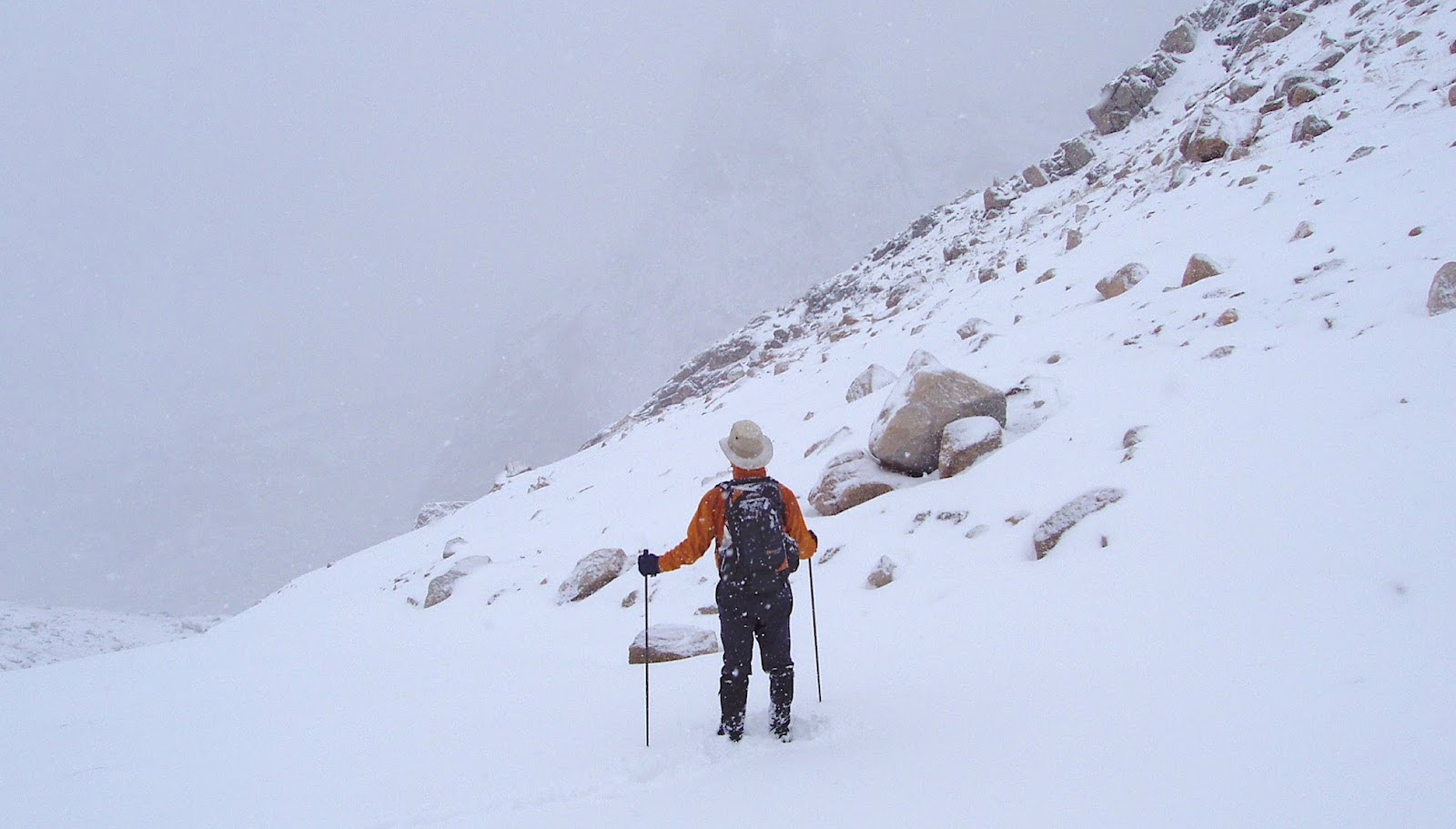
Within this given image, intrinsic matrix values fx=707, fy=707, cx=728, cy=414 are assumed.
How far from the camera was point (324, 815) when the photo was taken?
13.0 ft

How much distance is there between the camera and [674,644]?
6.19 m

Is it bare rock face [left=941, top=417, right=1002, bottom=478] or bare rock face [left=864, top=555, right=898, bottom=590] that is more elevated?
bare rock face [left=941, top=417, right=1002, bottom=478]

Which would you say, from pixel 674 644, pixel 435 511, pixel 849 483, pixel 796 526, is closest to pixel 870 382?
pixel 849 483

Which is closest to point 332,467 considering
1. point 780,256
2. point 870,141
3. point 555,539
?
point 780,256

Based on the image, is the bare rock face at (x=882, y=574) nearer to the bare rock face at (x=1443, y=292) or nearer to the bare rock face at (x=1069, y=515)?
the bare rock face at (x=1069, y=515)

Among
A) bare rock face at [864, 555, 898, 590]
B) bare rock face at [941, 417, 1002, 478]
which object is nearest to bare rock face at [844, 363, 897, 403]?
bare rock face at [941, 417, 1002, 478]

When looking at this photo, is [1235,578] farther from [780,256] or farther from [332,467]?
[332,467]

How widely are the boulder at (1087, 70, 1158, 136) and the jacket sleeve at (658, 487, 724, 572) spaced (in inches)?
1070

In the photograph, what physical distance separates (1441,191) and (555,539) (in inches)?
511

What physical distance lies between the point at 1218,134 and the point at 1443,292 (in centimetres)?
1203

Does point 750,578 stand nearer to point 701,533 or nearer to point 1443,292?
point 701,533

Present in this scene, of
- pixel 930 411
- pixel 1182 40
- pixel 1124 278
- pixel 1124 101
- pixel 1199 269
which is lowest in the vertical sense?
pixel 930 411

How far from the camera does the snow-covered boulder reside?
15195mm

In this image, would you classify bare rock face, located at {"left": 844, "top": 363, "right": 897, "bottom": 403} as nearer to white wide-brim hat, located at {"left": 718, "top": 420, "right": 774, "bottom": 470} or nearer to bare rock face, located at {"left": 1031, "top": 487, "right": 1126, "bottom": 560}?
bare rock face, located at {"left": 1031, "top": 487, "right": 1126, "bottom": 560}
